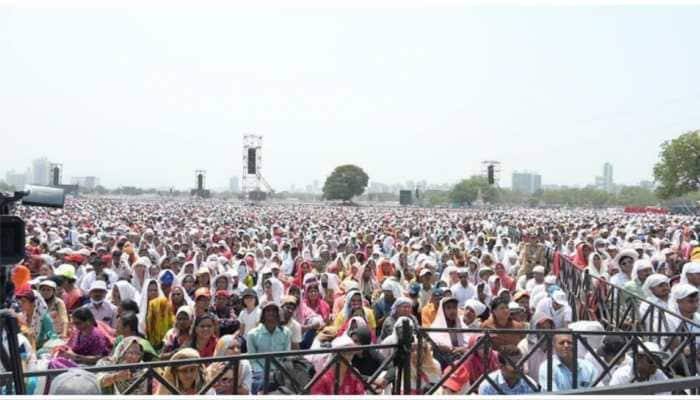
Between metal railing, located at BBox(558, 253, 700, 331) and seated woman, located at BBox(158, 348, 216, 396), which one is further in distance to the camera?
metal railing, located at BBox(558, 253, 700, 331)

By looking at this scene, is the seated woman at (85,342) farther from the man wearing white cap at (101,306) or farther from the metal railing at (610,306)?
the metal railing at (610,306)

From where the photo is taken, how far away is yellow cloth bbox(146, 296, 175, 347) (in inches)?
271

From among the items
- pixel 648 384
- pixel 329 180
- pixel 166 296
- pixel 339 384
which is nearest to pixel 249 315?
pixel 166 296

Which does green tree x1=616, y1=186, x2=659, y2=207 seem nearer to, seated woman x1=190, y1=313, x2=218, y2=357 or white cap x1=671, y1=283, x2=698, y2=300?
white cap x1=671, y1=283, x2=698, y2=300

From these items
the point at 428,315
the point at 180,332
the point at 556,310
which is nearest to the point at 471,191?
the point at 556,310

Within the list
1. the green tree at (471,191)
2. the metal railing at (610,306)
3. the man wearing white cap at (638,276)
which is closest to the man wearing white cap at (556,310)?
the metal railing at (610,306)

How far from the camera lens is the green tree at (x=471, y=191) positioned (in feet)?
361

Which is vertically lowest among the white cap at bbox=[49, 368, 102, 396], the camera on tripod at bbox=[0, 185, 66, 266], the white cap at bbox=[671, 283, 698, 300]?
the white cap at bbox=[49, 368, 102, 396]

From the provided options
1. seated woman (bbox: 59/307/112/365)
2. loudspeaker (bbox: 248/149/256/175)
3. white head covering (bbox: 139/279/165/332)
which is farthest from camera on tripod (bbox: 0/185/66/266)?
loudspeaker (bbox: 248/149/256/175)

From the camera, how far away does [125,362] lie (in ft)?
16.5

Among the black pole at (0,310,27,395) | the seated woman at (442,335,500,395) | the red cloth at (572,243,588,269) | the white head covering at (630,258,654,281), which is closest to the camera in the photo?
the black pole at (0,310,27,395)

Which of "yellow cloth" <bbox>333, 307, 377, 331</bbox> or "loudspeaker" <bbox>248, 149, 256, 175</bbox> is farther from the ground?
"loudspeaker" <bbox>248, 149, 256, 175</bbox>

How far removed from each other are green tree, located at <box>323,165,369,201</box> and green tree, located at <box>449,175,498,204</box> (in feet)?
55.2

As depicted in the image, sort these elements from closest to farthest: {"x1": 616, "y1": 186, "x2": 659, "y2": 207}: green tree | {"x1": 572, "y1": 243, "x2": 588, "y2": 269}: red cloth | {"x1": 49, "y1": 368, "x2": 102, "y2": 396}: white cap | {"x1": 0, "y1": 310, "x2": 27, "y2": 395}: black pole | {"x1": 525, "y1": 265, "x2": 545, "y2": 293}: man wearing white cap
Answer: {"x1": 0, "y1": 310, "x2": 27, "y2": 395}: black pole < {"x1": 49, "y1": 368, "x2": 102, "y2": 396}: white cap < {"x1": 525, "y1": 265, "x2": 545, "y2": 293}: man wearing white cap < {"x1": 572, "y1": 243, "x2": 588, "y2": 269}: red cloth < {"x1": 616, "y1": 186, "x2": 659, "y2": 207}: green tree
